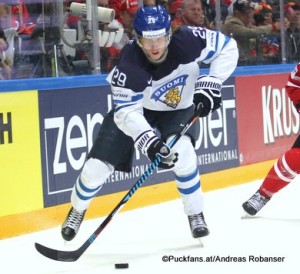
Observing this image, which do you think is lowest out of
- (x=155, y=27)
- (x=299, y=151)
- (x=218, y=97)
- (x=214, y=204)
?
(x=214, y=204)

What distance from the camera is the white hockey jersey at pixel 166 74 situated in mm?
4051

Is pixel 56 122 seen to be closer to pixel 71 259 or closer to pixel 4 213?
pixel 4 213

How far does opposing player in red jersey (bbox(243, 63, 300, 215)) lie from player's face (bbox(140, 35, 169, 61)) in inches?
48.2

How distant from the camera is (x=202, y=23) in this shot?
21.7 ft

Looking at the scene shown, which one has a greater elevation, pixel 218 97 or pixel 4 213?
pixel 218 97

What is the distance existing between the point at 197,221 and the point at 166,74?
72 centimetres

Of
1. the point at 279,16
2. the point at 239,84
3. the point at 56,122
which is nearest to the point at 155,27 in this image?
the point at 56,122

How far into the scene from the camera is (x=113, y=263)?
4.00 m

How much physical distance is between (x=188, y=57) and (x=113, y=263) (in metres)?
1.01

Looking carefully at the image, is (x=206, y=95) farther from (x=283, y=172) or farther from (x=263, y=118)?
(x=263, y=118)

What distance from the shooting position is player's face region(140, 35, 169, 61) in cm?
398

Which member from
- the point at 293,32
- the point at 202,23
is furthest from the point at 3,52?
the point at 293,32

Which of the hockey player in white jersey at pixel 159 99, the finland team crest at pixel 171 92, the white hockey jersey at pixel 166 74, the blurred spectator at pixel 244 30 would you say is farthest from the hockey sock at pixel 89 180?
the blurred spectator at pixel 244 30

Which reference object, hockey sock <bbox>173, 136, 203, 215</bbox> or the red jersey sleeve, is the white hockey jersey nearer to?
hockey sock <bbox>173, 136, 203, 215</bbox>
